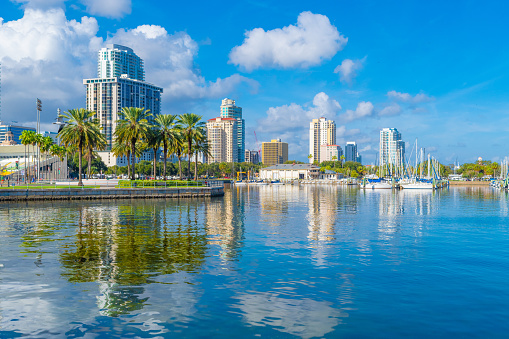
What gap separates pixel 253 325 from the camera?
43.0ft

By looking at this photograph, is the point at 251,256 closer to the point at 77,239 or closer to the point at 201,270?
the point at 201,270

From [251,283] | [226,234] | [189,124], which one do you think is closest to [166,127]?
[189,124]

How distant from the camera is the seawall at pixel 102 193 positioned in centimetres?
6744

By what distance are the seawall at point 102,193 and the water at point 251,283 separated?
38678 mm

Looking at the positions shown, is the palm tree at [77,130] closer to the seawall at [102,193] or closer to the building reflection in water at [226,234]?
the seawall at [102,193]

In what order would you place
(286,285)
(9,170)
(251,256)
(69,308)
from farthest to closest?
(9,170) < (251,256) < (286,285) < (69,308)

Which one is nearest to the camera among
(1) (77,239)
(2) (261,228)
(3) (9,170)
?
(1) (77,239)

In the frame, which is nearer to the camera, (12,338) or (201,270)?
(12,338)

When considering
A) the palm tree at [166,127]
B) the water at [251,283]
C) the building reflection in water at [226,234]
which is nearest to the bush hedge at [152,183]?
the palm tree at [166,127]

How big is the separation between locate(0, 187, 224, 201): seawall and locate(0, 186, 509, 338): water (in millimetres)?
38678

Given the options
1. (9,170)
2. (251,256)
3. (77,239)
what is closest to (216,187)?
(77,239)

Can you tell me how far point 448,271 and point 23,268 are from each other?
21.6 metres

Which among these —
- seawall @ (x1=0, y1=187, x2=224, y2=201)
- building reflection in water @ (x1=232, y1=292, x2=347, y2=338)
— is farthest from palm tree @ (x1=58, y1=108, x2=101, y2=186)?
building reflection in water @ (x1=232, y1=292, x2=347, y2=338)

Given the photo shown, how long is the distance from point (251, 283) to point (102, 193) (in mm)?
61171
